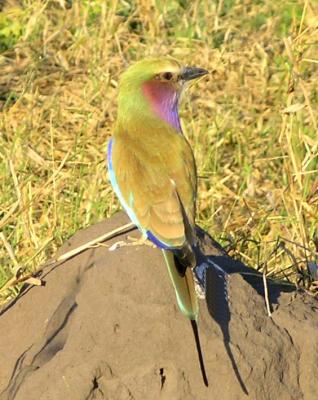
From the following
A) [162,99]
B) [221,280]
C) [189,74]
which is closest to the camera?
[221,280]

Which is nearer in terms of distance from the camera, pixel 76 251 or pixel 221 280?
pixel 221 280

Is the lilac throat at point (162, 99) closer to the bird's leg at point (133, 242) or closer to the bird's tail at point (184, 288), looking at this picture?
the bird's leg at point (133, 242)

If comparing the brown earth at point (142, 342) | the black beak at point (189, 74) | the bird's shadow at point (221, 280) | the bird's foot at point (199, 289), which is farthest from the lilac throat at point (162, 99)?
the bird's foot at point (199, 289)

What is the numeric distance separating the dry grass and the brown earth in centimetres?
65

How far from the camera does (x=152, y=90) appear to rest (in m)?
4.38

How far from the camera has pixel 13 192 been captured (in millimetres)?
5453

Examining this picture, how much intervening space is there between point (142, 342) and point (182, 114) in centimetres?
328

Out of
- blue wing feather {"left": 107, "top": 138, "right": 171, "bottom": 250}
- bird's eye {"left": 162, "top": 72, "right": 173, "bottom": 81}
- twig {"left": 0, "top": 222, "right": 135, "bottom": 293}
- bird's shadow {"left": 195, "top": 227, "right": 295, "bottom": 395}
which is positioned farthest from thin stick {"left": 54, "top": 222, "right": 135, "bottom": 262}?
bird's eye {"left": 162, "top": 72, "right": 173, "bottom": 81}

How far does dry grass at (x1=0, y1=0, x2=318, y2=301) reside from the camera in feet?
16.8

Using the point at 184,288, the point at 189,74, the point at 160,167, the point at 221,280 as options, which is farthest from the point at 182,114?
the point at 184,288

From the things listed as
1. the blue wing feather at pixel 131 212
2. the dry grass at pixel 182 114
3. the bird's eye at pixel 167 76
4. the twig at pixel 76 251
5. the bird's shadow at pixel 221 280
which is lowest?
the dry grass at pixel 182 114

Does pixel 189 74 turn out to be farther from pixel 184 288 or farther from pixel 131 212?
pixel 184 288

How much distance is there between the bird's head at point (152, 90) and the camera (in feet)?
14.3

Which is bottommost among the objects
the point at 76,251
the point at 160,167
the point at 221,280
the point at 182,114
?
the point at 182,114
